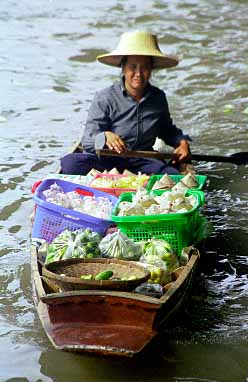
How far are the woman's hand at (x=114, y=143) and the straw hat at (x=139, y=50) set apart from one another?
657mm

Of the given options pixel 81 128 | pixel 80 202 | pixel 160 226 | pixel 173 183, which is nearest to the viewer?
pixel 160 226

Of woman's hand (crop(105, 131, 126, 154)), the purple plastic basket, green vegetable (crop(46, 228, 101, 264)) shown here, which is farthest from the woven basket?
woman's hand (crop(105, 131, 126, 154))

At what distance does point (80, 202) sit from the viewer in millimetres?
4793

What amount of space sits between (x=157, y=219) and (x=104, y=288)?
0.86 metres


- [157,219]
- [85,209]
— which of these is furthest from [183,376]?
[85,209]

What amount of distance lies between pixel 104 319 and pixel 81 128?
16.1 ft

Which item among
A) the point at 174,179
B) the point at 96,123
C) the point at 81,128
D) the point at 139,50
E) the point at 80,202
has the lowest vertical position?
the point at 81,128

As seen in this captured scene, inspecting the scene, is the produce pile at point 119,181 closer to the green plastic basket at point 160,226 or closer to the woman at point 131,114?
the woman at point 131,114

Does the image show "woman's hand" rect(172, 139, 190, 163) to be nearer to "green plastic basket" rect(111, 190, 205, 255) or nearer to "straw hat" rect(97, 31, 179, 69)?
"straw hat" rect(97, 31, 179, 69)

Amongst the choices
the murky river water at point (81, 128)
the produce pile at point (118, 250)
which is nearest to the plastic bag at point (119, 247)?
the produce pile at point (118, 250)

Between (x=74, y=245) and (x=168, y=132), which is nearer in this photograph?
(x=74, y=245)

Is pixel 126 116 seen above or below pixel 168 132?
above

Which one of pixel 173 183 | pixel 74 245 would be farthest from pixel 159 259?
pixel 173 183

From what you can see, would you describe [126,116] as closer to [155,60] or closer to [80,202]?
[155,60]
